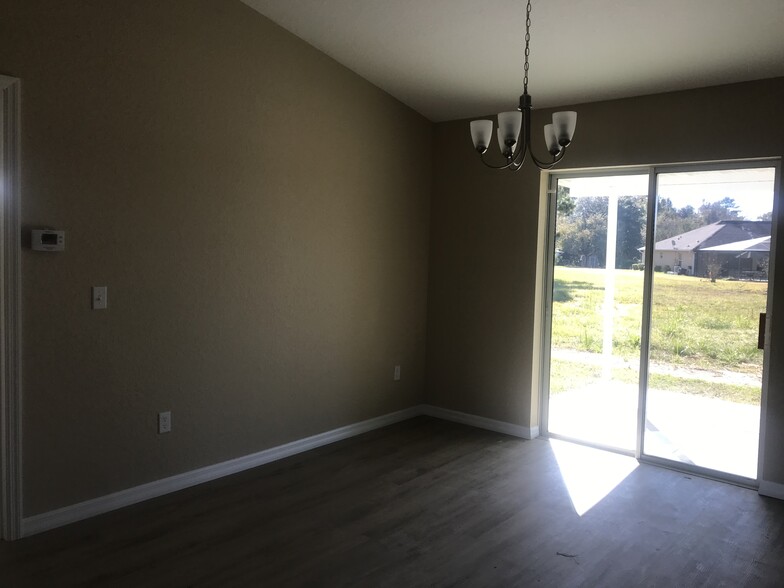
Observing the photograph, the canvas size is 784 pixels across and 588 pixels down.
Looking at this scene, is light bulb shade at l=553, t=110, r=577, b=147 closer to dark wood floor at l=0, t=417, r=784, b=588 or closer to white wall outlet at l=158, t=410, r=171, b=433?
dark wood floor at l=0, t=417, r=784, b=588

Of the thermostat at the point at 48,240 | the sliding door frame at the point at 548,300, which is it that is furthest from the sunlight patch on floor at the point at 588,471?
the thermostat at the point at 48,240

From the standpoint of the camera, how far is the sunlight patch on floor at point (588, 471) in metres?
3.72

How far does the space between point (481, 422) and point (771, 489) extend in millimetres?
2192

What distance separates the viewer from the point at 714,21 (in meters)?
3.21

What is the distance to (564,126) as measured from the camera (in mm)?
2570

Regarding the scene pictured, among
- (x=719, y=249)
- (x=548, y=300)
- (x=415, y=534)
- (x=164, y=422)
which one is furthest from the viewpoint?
(x=548, y=300)

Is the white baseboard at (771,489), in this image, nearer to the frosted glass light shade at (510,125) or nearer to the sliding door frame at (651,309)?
Result: the sliding door frame at (651,309)

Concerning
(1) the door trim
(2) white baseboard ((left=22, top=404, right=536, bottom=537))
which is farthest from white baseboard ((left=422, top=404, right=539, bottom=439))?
(1) the door trim

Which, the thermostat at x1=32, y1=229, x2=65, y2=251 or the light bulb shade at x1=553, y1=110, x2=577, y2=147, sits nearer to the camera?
the light bulb shade at x1=553, y1=110, x2=577, y2=147

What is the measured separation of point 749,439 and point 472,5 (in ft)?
11.1

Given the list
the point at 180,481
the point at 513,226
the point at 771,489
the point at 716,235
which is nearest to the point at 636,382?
the point at 771,489

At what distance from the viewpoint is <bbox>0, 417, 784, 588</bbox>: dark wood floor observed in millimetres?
2740

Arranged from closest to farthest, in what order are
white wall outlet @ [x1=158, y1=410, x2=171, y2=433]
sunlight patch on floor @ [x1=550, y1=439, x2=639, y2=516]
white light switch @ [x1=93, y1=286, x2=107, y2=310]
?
white light switch @ [x1=93, y1=286, x2=107, y2=310], white wall outlet @ [x1=158, y1=410, x2=171, y2=433], sunlight patch on floor @ [x1=550, y1=439, x2=639, y2=516]

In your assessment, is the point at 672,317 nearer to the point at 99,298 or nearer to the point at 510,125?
the point at 510,125
